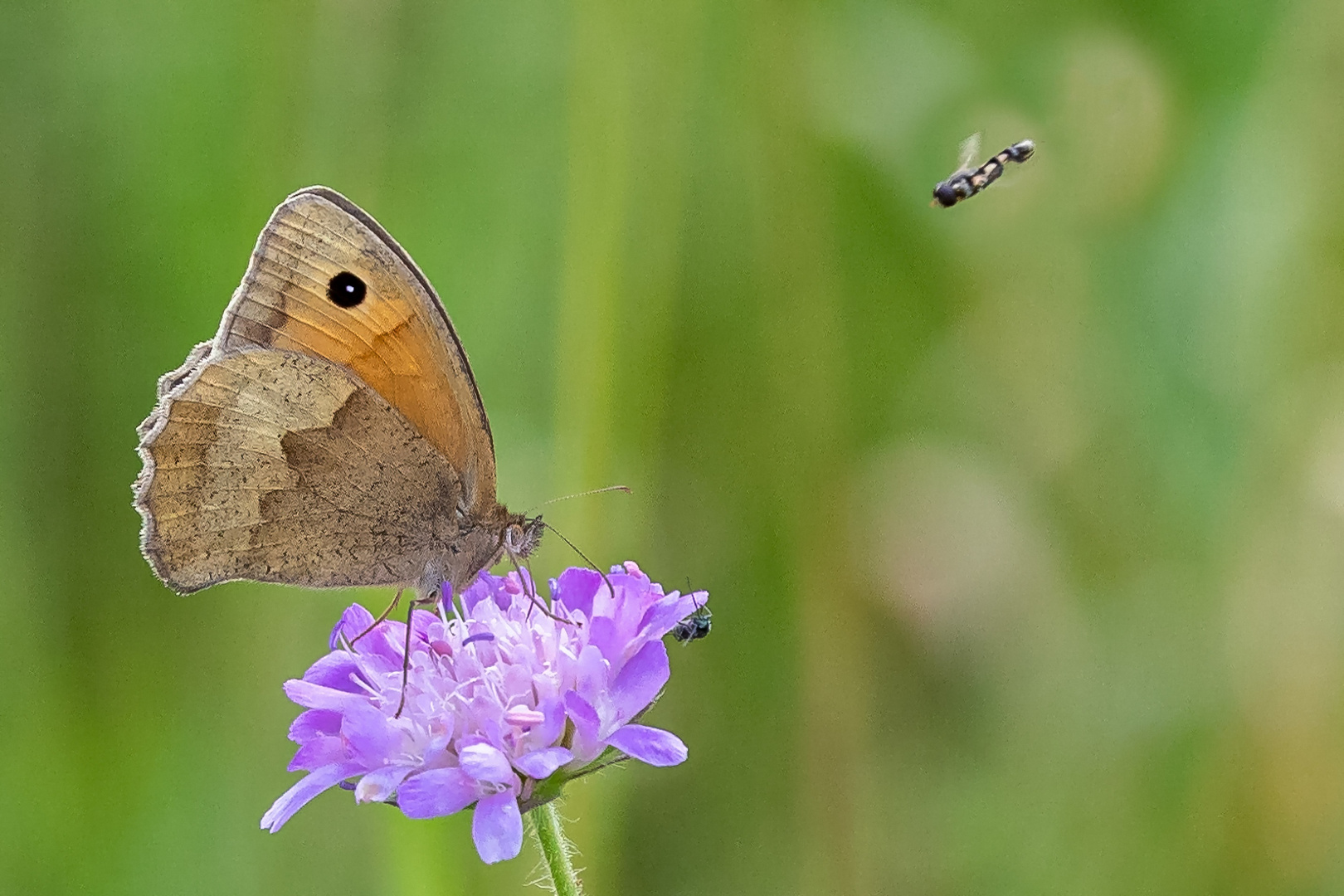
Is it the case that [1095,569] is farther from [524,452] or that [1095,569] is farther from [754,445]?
[524,452]

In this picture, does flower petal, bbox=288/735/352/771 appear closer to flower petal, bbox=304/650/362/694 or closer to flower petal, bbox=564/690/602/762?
flower petal, bbox=304/650/362/694

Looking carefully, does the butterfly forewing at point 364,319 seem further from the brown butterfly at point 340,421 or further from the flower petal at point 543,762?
the flower petal at point 543,762

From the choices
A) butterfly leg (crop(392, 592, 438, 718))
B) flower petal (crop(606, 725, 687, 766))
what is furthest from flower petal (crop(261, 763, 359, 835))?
flower petal (crop(606, 725, 687, 766))

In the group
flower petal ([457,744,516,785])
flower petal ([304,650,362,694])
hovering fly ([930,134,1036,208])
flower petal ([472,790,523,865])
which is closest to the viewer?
flower petal ([472,790,523,865])

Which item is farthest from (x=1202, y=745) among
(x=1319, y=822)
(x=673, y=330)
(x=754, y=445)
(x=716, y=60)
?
(x=716, y=60)

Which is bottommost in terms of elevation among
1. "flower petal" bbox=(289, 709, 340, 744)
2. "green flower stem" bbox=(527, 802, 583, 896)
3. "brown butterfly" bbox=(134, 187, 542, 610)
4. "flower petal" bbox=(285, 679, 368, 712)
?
"green flower stem" bbox=(527, 802, 583, 896)

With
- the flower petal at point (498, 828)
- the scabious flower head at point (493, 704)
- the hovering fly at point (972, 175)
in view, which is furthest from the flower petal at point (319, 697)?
the hovering fly at point (972, 175)

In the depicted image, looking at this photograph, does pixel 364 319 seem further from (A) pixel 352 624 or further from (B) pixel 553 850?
(B) pixel 553 850

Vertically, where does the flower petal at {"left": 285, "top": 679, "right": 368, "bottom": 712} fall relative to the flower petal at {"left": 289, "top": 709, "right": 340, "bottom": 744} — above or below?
above
